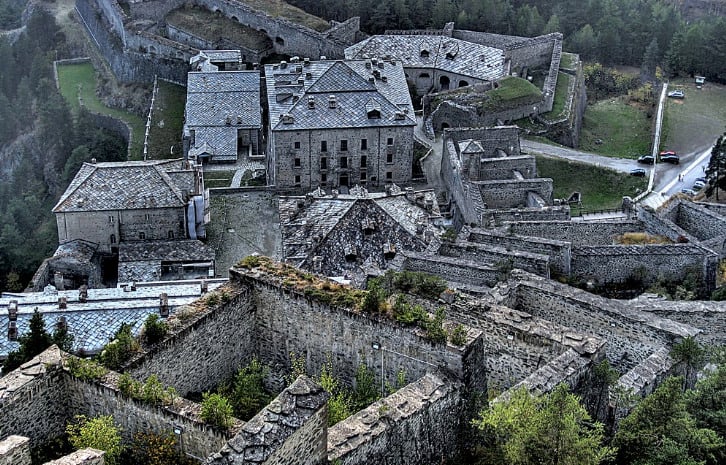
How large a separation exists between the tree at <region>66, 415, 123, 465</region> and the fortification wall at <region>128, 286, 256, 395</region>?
2121mm

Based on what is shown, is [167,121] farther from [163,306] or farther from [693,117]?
[693,117]

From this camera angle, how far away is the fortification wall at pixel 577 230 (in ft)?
179

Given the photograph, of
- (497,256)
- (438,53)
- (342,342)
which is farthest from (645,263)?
(438,53)

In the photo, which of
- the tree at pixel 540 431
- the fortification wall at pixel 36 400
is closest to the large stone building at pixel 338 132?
the fortification wall at pixel 36 400

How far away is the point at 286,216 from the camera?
57.3 m

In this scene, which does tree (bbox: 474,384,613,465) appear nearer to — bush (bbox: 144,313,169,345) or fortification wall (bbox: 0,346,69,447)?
bush (bbox: 144,313,169,345)

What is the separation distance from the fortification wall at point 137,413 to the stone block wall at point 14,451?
263 centimetres

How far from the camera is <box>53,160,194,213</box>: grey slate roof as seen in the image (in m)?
62.0

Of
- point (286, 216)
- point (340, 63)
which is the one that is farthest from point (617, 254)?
point (340, 63)

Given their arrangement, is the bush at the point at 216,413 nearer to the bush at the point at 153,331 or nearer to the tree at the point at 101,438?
the tree at the point at 101,438

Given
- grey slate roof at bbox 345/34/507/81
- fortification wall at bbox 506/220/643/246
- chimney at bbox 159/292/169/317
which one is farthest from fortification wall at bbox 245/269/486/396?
grey slate roof at bbox 345/34/507/81

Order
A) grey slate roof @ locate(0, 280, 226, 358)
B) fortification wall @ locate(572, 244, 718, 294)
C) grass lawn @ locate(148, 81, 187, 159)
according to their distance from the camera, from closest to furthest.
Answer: grey slate roof @ locate(0, 280, 226, 358) → fortification wall @ locate(572, 244, 718, 294) → grass lawn @ locate(148, 81, 187, 159)

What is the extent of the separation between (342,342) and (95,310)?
24.4 meters

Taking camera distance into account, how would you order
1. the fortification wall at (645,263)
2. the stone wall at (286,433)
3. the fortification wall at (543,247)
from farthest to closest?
A: the fortification wall at (645,263)
the fortification wall at (543,247)
the stone wall at (286,433)
